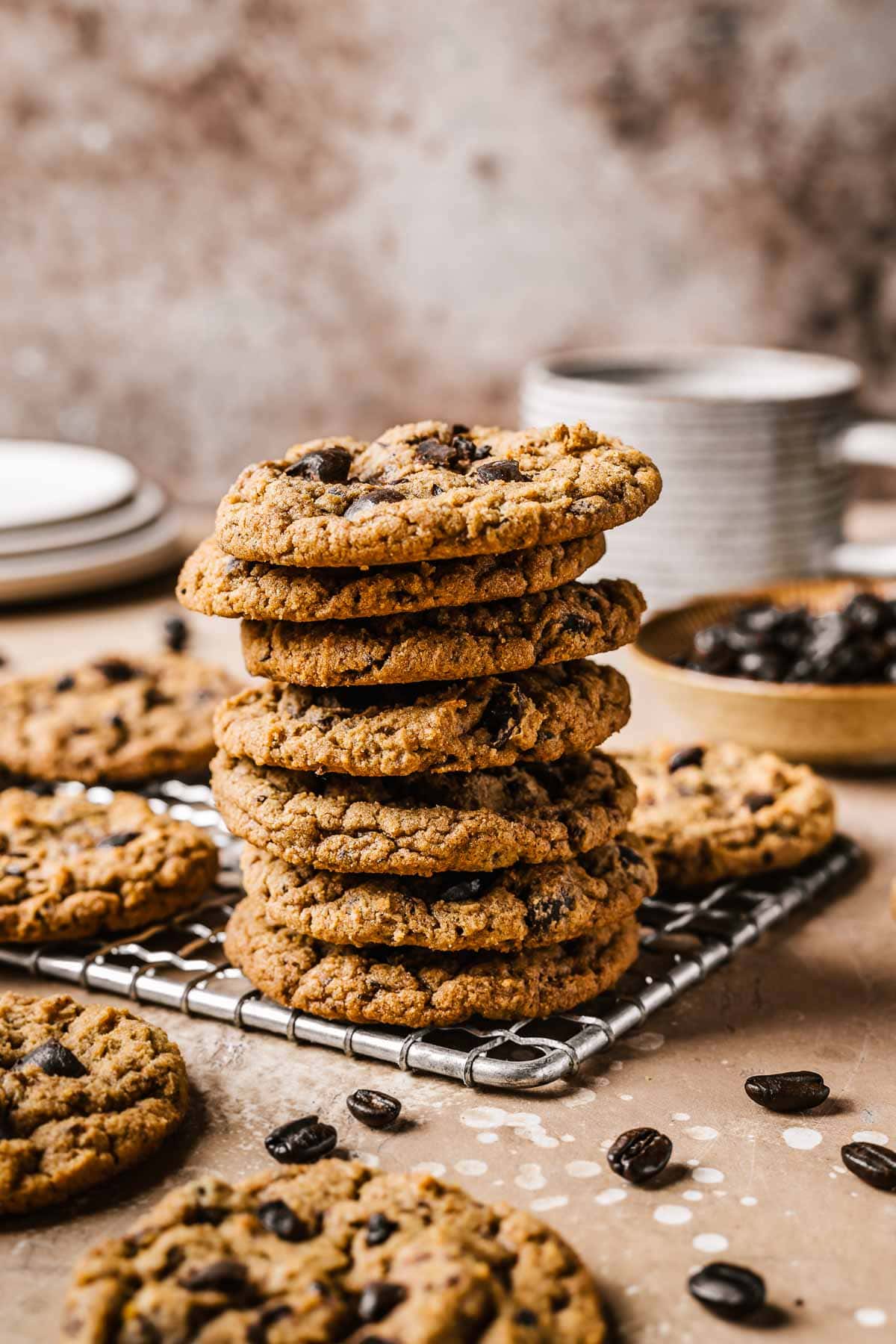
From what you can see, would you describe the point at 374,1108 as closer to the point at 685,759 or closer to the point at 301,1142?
the point at 301,1142

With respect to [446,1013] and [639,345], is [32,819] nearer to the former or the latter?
[446,1013]

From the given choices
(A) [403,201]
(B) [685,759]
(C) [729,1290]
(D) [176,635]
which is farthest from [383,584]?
(A) [403,201]

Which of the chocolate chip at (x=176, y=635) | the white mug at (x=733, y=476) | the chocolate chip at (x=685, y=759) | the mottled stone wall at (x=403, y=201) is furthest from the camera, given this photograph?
the mottled stone wall at (x=403, y=201)

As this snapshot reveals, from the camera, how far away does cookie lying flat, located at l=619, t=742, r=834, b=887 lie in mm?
2043

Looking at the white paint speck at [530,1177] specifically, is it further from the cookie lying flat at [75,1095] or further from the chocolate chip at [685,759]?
the chocolate chip at [685,759]

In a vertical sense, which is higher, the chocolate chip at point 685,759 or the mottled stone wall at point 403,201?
the mottled stone wall at point 403,201

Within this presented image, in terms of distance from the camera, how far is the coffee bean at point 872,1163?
1.42m

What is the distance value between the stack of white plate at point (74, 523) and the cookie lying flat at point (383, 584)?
193 cm

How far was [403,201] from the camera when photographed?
4137 mm

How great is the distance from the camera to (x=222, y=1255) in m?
1.24

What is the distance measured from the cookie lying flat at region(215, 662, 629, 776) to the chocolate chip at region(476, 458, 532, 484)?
22cm

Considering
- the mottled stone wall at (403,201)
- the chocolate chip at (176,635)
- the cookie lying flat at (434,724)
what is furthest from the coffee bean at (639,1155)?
the mottled stone wall at (403,201)

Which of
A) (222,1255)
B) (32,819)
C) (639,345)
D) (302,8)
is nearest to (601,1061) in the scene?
(222,1255)

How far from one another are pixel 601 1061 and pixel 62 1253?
62cm
